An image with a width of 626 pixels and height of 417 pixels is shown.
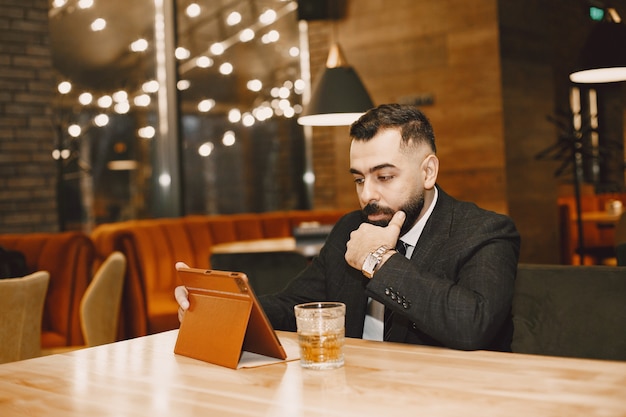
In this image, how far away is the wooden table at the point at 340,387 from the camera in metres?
1.09

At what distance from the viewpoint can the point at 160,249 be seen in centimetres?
512

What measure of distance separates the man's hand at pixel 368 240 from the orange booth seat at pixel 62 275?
2.84 m

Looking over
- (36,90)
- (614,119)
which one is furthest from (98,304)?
(614,119)

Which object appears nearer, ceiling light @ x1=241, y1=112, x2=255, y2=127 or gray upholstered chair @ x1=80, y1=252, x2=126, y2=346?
gray upholstered chair @ x1=80, y1=252, x2=126, y2=346

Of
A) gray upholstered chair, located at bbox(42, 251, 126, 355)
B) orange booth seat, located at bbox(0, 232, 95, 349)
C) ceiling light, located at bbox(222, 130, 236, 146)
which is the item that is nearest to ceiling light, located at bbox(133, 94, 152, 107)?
ceiling light, located at bbox(222, 130, 236, 146)

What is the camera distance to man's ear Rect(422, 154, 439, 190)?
75.5 inches

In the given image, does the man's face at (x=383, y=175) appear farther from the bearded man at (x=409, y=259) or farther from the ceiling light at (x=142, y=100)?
the ceiling light at (x=142, y=100)

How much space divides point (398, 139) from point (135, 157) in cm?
463

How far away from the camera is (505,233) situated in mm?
1751

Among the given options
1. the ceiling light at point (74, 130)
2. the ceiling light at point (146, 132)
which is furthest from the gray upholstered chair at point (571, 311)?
the ceiling light at point (146, 132)

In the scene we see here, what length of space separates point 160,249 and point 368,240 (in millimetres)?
3660

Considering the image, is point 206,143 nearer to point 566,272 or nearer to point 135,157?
point 135,157

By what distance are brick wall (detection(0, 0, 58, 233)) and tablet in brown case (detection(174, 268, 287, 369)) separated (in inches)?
151

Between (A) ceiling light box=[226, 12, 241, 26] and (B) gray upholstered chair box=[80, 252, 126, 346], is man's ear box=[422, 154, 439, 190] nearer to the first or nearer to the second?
(B) gray upholstered chair box=[80, 252, 126, 346]
